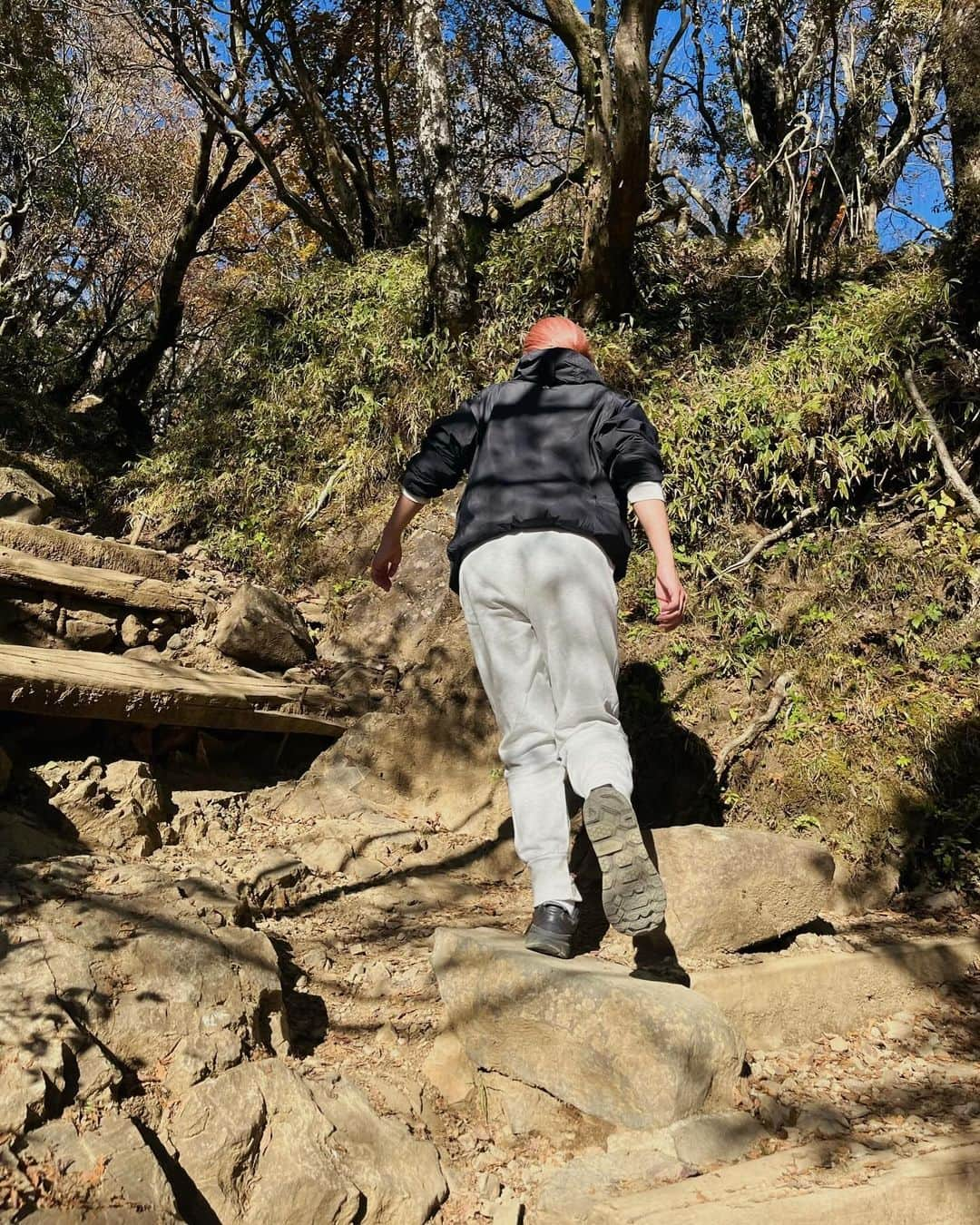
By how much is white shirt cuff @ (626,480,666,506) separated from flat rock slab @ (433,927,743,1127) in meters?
1.50

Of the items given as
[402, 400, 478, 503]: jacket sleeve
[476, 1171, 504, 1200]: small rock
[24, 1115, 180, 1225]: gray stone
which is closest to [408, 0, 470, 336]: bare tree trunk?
[402, 400, 478, 503]: jacket sleeve

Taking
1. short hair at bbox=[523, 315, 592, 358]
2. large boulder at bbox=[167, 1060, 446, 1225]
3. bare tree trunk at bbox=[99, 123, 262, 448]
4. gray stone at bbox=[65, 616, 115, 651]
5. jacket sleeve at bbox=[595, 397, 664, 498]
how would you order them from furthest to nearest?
bare tree trunk at bbox=[99, 123, 262, 448], gray stone at bbox=[65, 616, 115, 651], short hair at bbox=[523, 315, 592, 358], jacket sleeve at bbox=[595, 397, 664, 498], large boulder at bbox=[167, 1060, 446, 1225]

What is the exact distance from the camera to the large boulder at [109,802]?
4.05 meters

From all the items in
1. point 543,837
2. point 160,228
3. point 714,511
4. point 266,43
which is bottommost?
point 543,837

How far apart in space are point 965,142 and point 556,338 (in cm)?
423

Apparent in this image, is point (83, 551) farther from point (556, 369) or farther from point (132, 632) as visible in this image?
point (556, 369)

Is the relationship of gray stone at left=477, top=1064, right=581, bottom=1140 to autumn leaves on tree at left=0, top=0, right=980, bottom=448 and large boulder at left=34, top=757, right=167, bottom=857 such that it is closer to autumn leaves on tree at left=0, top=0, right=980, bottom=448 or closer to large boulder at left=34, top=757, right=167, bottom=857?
large boulder at left=34, top=757, right=167, bottom=857

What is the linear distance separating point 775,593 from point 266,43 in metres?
8.87

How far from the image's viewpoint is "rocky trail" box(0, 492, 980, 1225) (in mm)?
2219

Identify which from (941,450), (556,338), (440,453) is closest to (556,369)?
(556,338)

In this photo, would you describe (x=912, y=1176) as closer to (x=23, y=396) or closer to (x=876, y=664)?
(x=876, y=664)

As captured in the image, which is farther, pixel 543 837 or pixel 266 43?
pixel 266 43

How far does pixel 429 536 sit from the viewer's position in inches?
250

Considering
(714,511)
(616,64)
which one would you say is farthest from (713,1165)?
(616,64)
